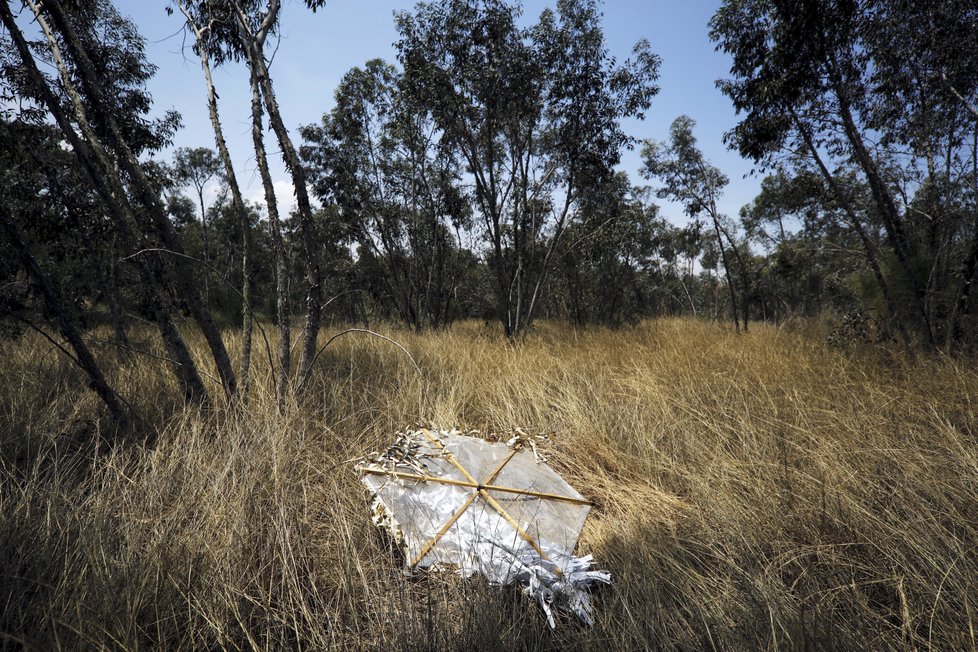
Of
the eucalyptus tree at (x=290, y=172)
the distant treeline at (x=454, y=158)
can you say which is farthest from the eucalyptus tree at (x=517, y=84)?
the eucalyptus tree at (x=290, y=172)

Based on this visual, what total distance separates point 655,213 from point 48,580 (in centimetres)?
1577

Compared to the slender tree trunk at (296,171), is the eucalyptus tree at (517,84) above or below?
above

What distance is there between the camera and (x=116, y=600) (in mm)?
1173

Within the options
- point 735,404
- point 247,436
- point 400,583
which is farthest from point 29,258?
point 735,404

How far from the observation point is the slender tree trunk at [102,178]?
2395 millimetres

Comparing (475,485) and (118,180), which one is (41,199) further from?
(475,485)

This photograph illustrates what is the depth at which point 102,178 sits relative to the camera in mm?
2600

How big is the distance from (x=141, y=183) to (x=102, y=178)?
0.22 m

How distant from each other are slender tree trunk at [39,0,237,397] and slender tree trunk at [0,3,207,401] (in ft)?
0.36

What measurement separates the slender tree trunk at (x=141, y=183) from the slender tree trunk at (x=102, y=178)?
108 mm

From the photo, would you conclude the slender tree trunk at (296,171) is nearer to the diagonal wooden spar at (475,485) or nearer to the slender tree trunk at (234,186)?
the slender tree trunk at (234,186)

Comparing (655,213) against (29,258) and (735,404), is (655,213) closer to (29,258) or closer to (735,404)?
(735,404)

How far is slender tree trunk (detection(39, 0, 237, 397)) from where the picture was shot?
2508 mm

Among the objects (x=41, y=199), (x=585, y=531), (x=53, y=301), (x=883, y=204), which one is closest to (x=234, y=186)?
(x=53, y=301)
